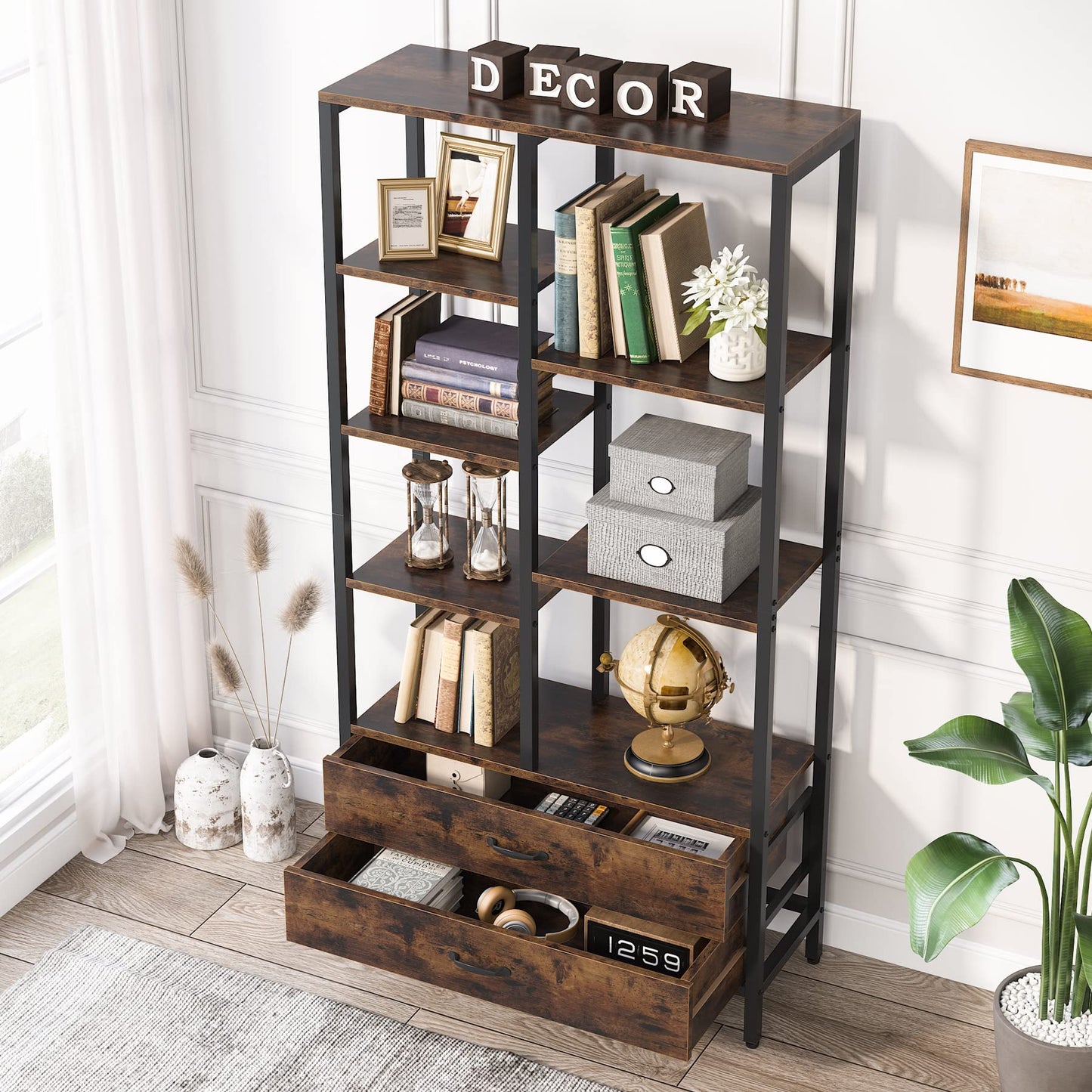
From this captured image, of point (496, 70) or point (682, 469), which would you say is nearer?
point (496, 70)

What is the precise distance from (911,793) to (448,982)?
0.96 meters

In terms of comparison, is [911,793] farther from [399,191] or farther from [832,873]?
[399,191]

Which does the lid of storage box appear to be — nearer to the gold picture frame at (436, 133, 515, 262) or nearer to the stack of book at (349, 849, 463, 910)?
the gold picture frame at (436, 133, 515, 262)

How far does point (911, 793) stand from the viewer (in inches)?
125

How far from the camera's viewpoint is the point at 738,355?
2.65 metres

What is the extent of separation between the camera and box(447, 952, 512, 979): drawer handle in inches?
118

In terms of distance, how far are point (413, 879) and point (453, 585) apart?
59cm

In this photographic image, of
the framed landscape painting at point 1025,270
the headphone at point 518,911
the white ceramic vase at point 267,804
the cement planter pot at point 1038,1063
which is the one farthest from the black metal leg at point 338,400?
the cement planter pot at point 1038,1063

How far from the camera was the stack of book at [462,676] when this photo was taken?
3084 millimetres

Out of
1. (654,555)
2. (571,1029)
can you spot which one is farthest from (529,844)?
(654,555)

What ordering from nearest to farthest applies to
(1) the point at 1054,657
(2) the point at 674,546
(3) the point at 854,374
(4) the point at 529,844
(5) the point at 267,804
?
(1) the point at 1054,657
(2) the point at 674,546
(3) the point at 854,374
(4) the point at 529,844
(5) the point at 267,804

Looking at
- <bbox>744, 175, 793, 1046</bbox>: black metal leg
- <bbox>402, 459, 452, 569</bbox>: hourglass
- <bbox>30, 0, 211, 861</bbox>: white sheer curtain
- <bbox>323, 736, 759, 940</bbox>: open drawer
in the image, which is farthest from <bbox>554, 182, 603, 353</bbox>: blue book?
<bbox>30, 0, 211, 861</bbox>: white sheer curtain

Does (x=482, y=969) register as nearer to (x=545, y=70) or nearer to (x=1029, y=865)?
(x=1029, y=865)

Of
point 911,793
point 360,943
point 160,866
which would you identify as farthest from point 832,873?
point 160,866
